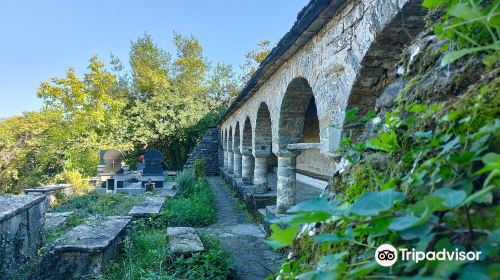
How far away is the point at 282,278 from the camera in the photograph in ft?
3.76

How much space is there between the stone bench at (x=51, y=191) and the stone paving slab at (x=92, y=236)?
15.1 ft

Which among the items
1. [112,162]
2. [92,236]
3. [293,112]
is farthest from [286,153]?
[112,162]

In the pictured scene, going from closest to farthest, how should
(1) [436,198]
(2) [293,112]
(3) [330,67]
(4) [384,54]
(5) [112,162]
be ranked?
(1) [436,198] → (4) [384,54] → (3) [330,67] → (2) [293,112] → (5) [112,162]

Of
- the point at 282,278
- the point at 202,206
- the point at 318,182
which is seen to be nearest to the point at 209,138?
the point at 318,182

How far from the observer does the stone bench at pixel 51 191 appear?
8055mm

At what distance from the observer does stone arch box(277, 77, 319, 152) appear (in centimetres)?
498

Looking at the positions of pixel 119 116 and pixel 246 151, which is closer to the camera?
pixel 246 151

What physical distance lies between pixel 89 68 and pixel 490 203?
19.0m

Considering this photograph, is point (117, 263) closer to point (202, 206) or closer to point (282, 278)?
point (282, 278)

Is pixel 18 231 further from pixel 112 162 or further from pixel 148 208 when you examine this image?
pixel 112 162

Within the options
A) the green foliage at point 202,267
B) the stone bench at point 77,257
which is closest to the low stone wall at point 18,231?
the stone bench at point 77,257

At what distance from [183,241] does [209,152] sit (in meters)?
14.2
